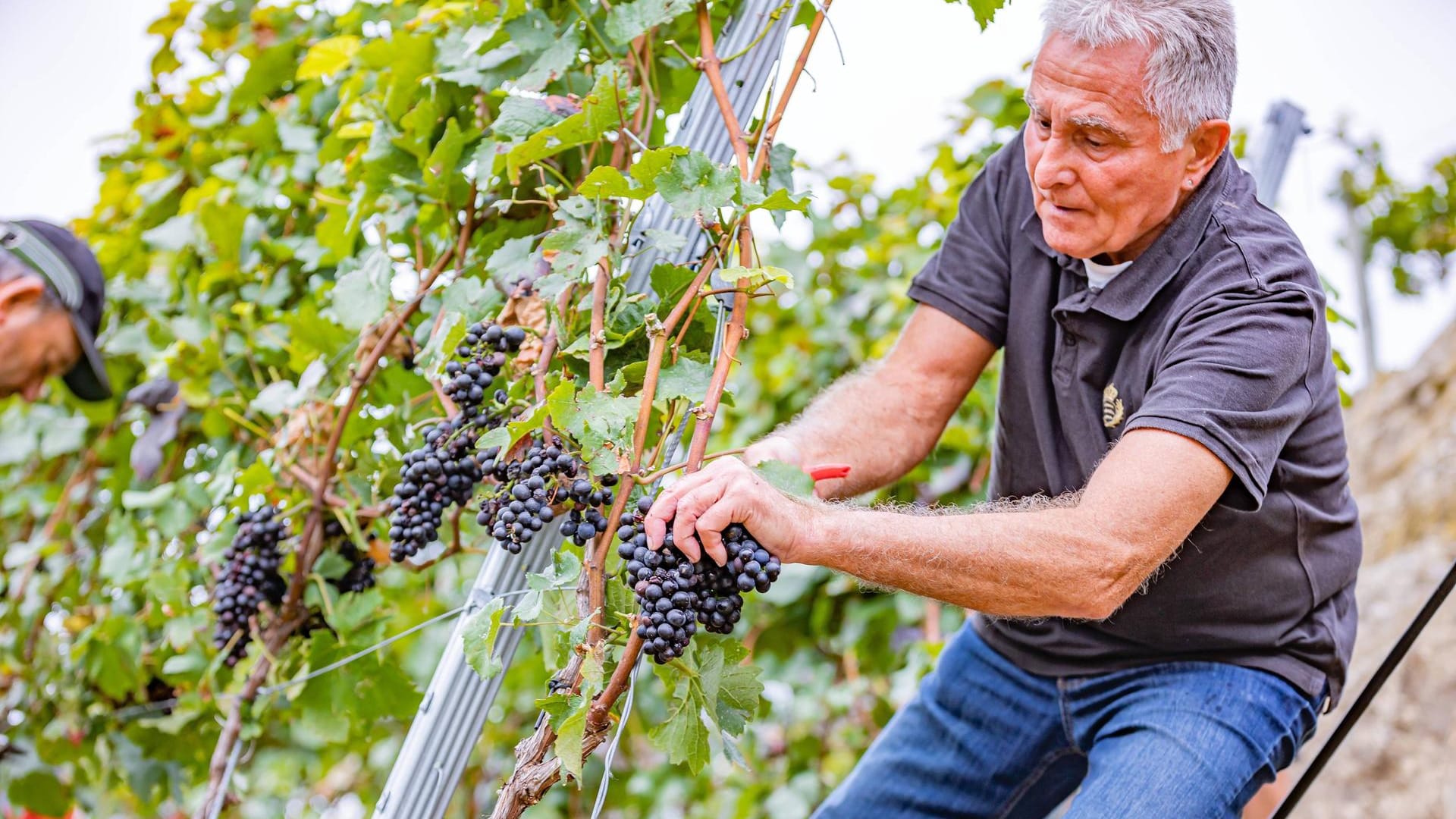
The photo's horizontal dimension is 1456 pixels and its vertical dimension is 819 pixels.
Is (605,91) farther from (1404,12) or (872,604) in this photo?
(1404,12)

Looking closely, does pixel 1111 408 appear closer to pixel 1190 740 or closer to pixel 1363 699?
pixel 1190 740

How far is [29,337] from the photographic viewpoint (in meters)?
2.52

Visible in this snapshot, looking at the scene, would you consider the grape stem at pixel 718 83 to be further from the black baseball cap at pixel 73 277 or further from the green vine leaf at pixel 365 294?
the black baseball cap at pixel 73 277

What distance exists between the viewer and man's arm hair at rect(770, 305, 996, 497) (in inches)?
73.3

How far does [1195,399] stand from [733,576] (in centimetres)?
60

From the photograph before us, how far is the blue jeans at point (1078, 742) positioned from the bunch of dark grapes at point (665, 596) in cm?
67

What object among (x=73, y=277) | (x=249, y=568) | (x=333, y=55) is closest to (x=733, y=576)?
(x=249, y=568)

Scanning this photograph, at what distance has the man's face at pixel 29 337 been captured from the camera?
8.16 ft

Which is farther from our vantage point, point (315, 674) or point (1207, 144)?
point (315, 674)

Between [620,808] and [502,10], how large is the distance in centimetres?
254

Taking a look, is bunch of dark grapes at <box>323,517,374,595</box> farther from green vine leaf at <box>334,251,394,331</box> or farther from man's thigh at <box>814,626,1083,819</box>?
man's thigh at <box>814,626,1083,819</box>

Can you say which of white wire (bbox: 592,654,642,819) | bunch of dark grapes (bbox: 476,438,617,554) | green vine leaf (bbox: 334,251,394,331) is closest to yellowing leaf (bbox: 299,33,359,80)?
green vine leaf (bbox: 334,251,394,331)

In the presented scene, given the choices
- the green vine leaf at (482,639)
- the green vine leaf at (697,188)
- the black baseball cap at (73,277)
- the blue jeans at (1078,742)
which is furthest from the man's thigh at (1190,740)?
the black baseball cap at (73,277)

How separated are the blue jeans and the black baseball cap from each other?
6.34 ft
